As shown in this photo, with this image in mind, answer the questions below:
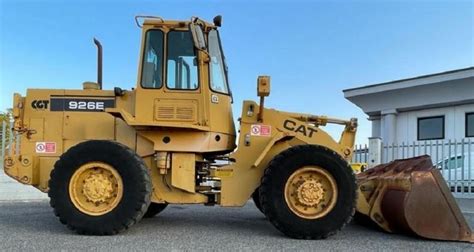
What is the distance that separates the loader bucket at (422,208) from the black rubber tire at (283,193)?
0.61m

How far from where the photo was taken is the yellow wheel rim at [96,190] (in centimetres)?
658

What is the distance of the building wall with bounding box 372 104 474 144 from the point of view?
1472cm

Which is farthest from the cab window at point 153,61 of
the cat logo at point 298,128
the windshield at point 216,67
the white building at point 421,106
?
the white building at point 421,106

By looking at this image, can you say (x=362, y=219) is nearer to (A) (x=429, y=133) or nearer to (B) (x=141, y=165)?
(B) (x=141, y=165)

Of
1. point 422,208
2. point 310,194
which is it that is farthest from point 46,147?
point 422,208

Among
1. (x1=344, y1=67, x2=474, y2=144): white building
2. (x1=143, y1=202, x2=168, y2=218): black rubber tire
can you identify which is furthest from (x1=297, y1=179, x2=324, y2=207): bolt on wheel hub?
(x1=344, y1=67, x2=474, y2=144): white building

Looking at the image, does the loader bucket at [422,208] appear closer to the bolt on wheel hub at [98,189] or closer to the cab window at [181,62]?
the cab window at [181,62]

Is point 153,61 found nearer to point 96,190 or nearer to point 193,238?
point 96,190

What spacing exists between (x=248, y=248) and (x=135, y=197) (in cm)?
167

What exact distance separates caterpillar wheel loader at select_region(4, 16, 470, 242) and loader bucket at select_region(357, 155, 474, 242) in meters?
0.13

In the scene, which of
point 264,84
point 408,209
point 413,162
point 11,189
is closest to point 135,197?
point 264,84

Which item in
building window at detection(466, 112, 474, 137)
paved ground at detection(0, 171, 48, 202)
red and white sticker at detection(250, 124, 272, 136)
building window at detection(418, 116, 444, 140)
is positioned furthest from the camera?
building window at detection(418, 116, 444, 140)

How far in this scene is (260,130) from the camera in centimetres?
709

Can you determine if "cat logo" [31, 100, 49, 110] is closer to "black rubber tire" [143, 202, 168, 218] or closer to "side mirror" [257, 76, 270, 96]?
"black rubber tire" [143, 202, 168, 218]
